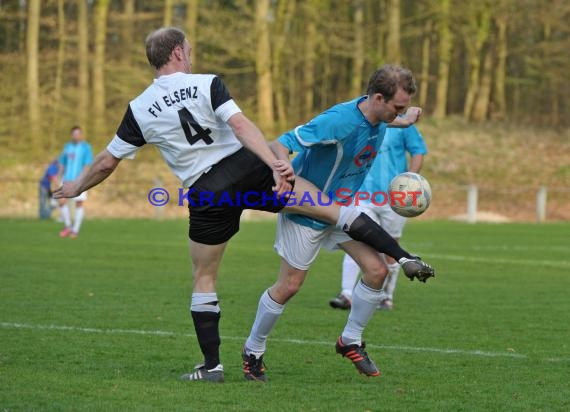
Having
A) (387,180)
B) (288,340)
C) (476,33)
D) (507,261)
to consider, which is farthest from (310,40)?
(288,340)

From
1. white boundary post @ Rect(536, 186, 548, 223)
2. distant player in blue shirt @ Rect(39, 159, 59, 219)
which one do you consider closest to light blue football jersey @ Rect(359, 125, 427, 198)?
distant player in blue shirt @ Rect(39, 159, 59, 219)

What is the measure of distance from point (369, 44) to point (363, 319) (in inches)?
1426

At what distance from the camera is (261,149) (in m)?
5.87

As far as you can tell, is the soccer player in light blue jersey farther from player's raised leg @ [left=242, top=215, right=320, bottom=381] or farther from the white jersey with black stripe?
the white jersey with black stripe

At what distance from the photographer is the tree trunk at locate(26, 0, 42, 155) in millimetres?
35219

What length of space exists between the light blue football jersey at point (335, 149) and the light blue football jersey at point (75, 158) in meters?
14.1

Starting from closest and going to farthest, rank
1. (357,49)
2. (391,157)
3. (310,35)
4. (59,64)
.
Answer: (391,157) < (59,64) < (310,35) < (357,49)

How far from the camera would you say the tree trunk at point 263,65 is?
36406 millimetres

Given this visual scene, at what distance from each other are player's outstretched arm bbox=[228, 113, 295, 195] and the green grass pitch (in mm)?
1173

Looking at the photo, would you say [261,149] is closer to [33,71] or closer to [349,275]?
[349,275]

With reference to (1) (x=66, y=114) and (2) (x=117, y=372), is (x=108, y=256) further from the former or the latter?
(1) (x=66, y=114)

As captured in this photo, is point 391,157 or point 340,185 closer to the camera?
point 340,185

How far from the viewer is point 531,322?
30.6ft

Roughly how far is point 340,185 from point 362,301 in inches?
28.9
